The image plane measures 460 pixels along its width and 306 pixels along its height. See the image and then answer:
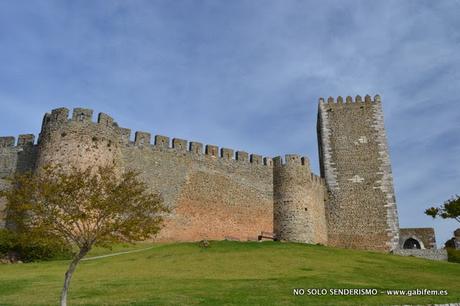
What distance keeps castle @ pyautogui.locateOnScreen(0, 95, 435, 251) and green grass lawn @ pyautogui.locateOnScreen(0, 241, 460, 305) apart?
5512 mm

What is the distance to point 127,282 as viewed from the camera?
15641 millimetres

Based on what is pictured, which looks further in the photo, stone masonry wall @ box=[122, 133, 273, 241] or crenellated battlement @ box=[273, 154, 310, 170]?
crenellated battlement @ box=[273, 154, 310, 170]

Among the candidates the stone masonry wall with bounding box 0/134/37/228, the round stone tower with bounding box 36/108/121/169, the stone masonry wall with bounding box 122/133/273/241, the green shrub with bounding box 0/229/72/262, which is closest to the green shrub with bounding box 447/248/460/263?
the stone masonry wall with bounding box 122/133/273/241

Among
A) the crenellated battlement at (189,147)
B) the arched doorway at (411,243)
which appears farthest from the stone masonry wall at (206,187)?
the arched doorway at (411,243)

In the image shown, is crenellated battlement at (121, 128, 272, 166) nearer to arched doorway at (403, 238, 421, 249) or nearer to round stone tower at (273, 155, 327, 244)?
round stone tower at (273, 155, 327, 244)

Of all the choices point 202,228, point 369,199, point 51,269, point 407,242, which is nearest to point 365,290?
point 51,269

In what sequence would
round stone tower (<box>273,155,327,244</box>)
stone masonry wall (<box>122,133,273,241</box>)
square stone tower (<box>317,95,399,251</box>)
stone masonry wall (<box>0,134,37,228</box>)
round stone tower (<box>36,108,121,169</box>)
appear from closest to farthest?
round stone tower (<box>36,108,121,169</box>)
stone masonry wall (<box>0,134,37,228</box>)
stone masonry wall (<box>122,133,273,241</box>)
round stone tower (<box>273,155,327,244</box>)
square stone tower (<box>317,95,399,251</box>)

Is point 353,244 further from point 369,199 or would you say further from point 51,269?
point 51,269

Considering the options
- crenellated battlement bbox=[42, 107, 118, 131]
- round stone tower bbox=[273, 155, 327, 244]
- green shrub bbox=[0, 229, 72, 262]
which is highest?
crenellated battlement bbox=[42, 107, 118, 131]

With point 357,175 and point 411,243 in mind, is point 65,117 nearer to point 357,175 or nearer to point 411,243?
point 357,175

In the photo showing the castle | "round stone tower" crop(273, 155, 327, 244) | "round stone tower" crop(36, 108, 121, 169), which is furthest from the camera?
"round stone tower" crop(273, 155, 327, 244)

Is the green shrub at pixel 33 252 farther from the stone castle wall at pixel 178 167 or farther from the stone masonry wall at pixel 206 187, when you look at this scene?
the stone masonry wall at pixel 206 187

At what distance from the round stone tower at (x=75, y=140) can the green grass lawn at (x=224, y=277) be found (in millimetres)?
5207

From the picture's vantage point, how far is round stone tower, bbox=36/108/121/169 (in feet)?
85.4
